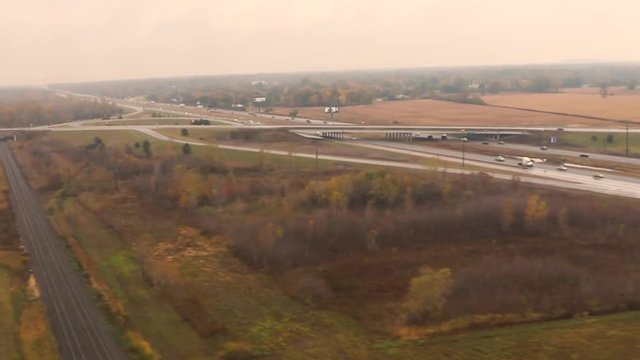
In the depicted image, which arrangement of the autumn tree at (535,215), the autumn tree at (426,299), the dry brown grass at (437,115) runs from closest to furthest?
the autumn tree at (426,299), the autumn tree at (535,215), the dry brown grass at (437,115)

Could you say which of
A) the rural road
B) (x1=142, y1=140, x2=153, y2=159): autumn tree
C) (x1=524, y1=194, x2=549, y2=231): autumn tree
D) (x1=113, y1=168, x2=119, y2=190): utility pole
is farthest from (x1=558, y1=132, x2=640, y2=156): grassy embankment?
the rural road

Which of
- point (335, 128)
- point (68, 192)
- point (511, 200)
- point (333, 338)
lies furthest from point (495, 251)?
point (335, 128)

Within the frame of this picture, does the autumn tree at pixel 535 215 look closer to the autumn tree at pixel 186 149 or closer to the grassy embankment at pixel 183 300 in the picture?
the grassy embankment at pixel 183 300

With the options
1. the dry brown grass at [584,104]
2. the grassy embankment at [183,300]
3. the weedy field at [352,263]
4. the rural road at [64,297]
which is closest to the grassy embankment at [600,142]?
the dry brown grass at [584,104]

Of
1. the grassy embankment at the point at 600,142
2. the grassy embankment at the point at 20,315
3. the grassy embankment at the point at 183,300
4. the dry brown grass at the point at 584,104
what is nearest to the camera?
the grassy embankment at the point at 20,315

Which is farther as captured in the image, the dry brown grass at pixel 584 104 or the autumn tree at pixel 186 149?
the dry brown grass at pixel 584 104

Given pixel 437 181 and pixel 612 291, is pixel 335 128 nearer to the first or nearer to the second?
pixel 437 181

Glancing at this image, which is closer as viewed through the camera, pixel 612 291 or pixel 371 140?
pixel 612 291

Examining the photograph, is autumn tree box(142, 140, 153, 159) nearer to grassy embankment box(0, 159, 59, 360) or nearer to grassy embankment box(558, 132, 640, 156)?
grassy embankment box(0, 159, 59, 360)
